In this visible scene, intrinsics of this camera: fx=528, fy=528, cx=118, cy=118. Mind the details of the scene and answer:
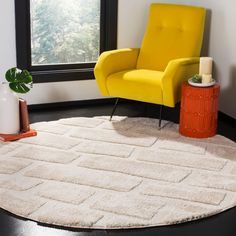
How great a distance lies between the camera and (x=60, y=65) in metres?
4.43

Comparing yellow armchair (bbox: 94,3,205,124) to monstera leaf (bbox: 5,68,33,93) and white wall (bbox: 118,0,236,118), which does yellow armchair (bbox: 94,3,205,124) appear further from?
monstera leaf (bbox: 5,68,33,93)

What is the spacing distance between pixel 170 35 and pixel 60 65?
0.96m

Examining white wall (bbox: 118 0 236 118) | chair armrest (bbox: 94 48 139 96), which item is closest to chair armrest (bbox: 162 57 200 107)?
white wall (bbox: 118 0 236 118)

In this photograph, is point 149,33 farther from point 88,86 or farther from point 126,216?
point 126,216

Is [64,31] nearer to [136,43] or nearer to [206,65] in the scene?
[136,43]

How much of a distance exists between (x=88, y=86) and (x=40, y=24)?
25.8 inches

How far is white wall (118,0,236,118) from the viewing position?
13.4 ft

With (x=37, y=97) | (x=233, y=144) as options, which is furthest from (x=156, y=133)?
(x=37, y=97)

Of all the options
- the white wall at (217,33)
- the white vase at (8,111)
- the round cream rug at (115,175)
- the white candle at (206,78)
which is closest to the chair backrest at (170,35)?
the white wall at (217,33)

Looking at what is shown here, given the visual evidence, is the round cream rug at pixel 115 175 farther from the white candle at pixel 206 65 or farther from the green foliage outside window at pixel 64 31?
the green foliage outside window at pixel 64 31

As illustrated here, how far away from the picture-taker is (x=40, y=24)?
4.31m

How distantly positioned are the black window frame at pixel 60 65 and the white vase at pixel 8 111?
704 mm

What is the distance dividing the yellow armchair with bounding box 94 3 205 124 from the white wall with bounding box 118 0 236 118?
0.66 feet

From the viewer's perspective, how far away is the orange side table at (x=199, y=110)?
144 inches
